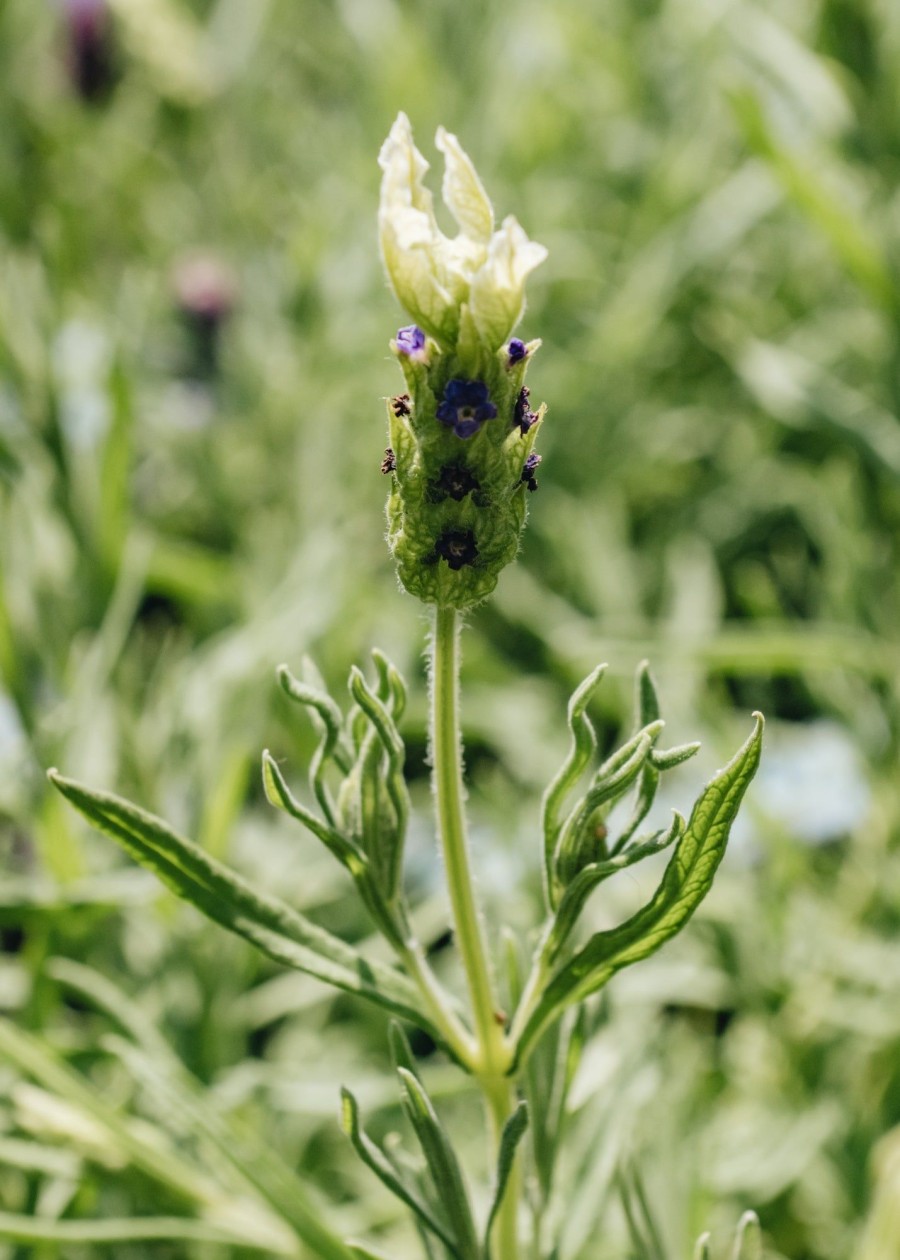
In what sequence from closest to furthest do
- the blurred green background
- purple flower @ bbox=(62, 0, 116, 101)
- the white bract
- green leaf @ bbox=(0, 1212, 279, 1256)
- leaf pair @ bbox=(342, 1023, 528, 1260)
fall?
the white bract → leaf pair @ bbox=(342, 1023, 528, 1260) → green leaf @ bbox=(0, 1212, 279, 1256) → the blurred green background → purple flower @ bbox=(62, 0, 116, 101)

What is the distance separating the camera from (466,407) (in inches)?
15.9

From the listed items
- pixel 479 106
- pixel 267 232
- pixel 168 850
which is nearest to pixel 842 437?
pixel 168 850

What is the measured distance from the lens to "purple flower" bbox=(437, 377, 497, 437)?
404 millimetres

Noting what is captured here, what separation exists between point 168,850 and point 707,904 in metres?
0.61

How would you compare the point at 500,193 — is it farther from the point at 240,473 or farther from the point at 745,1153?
the point at 745,1153

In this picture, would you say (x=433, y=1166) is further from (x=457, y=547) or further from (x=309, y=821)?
(x=457, y=547)

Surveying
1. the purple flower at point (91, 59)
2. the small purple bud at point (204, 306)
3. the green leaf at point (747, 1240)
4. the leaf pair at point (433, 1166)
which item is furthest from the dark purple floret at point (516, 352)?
the purple flower at point (91, 59)

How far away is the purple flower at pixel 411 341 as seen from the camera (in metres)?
0.41

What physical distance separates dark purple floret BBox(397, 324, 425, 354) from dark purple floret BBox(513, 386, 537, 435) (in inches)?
1.3

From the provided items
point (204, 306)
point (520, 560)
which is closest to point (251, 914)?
point (520, 560)

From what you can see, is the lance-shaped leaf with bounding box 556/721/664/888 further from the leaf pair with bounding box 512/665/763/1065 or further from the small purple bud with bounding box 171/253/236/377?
the small purple bud with bounding box 171/253/236/377

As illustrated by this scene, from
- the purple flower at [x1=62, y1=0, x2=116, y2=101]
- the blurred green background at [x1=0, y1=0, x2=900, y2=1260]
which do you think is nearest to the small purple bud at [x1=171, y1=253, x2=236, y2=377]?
the blurred green background at [x1=0, y1=0, x2=900, y2=1260]

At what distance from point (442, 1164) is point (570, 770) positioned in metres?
0.17

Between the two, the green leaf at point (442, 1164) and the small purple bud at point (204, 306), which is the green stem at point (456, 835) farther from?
the small purple bud at point (204, 306)
